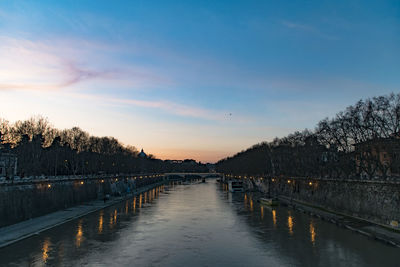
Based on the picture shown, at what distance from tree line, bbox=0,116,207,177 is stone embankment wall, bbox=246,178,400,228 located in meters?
59.8

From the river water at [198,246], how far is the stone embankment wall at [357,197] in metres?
6.34

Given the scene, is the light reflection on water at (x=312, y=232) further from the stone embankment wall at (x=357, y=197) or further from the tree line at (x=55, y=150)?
the tree line at (x=55, y=150)

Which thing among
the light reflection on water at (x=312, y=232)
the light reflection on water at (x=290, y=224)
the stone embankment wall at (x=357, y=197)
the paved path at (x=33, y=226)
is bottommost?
the light reflection on water at (x=290, y=224)

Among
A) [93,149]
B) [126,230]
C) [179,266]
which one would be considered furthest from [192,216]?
[93,149]

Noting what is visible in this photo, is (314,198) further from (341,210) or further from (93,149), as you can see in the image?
(93,149)

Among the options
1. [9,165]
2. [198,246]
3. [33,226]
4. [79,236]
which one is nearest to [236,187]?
[9,165]

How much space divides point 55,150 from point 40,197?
4671cm

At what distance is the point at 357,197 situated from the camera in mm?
48875

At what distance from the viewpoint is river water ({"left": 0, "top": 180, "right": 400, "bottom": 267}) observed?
85.9 ft

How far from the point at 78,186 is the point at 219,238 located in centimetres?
4353

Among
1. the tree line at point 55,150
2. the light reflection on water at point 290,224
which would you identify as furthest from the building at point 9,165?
the light reflection on water at point 290,224

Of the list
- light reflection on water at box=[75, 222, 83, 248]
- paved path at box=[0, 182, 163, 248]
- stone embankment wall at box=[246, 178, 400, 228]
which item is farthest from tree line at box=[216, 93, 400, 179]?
paved path at box=[0, 182, 163, 248]

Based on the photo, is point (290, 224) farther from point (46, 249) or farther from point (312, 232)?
point (46, 249)

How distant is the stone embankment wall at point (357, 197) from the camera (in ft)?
132
